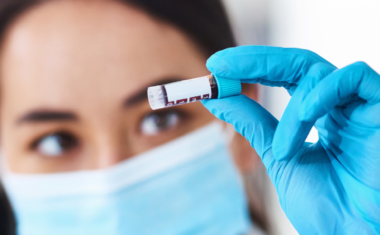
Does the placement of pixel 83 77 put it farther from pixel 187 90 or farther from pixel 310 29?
pixel 310 29

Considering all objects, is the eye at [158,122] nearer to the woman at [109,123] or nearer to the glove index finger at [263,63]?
the woman at [109,123]

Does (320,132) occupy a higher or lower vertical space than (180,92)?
lower

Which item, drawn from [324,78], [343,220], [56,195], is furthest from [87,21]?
[343,220]

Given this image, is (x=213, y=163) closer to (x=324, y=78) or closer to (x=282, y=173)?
(x=282, y=173)

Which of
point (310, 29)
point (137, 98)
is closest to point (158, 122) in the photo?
point (137, 98)

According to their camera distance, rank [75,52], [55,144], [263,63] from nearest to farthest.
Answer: [263,63], [75,52], [55,144]

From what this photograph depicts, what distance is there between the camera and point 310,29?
0.99m

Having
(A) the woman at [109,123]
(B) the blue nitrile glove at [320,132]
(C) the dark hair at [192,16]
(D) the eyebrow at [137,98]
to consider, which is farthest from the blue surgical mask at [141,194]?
(B) the blue nitrile glove at [320,132]

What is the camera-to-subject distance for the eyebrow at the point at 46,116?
34.7 inches

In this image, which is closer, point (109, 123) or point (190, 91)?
point (190, 91)

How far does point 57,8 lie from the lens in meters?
0.86

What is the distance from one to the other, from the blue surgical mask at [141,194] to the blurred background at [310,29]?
38 cm

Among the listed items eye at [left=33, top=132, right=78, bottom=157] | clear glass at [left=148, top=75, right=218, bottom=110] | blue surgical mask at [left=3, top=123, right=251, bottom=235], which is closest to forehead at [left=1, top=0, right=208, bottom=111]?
eye at [left=33, top=132, right=78, bottom=157]

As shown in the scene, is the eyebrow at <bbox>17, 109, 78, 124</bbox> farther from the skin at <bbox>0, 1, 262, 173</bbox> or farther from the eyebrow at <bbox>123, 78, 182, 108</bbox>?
the eyebrow at <bbox>123, 78, 182, 108</bbox>
